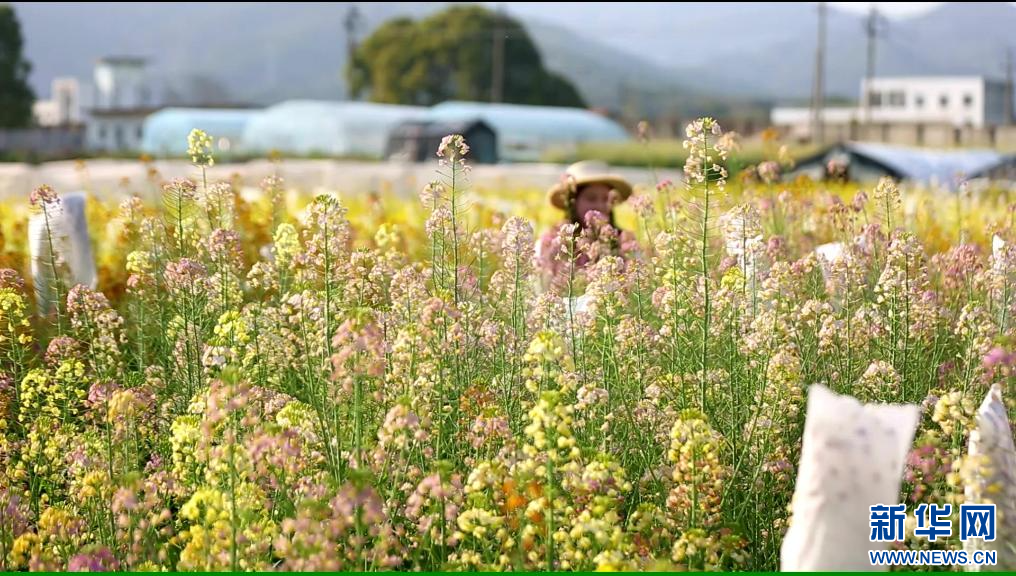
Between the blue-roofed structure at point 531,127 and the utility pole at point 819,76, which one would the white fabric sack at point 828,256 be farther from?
the utility pole at point 819,76

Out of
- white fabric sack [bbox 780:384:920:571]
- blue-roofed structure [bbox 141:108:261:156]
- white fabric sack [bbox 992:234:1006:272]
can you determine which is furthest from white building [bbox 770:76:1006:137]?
white fabric sack [bbox 780:384:920:571]

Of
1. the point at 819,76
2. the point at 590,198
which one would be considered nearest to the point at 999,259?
the point at 590,198

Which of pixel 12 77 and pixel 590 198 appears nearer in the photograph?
pixel 590 198

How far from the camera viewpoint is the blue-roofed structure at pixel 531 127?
41.9m

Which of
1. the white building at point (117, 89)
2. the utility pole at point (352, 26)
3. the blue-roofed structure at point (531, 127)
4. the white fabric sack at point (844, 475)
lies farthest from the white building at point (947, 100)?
the white fabric sack at point (844, 475)

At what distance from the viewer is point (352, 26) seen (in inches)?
2827

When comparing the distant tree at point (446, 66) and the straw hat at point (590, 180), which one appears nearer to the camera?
the straw hat at point (590, 180)

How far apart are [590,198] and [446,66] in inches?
2716

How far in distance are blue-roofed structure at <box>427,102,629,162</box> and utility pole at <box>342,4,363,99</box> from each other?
80.5 ft

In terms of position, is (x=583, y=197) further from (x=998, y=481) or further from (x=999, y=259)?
(x=998, y=481)

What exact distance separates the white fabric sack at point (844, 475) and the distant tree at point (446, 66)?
71.8m

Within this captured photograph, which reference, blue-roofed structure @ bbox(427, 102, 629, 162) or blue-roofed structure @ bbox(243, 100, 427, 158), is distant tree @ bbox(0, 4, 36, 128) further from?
blue-roofed structure @ bbox(427, 102, 629, 162)

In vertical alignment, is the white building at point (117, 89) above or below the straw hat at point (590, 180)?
above

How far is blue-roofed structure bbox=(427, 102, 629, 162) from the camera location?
41.9 metres
